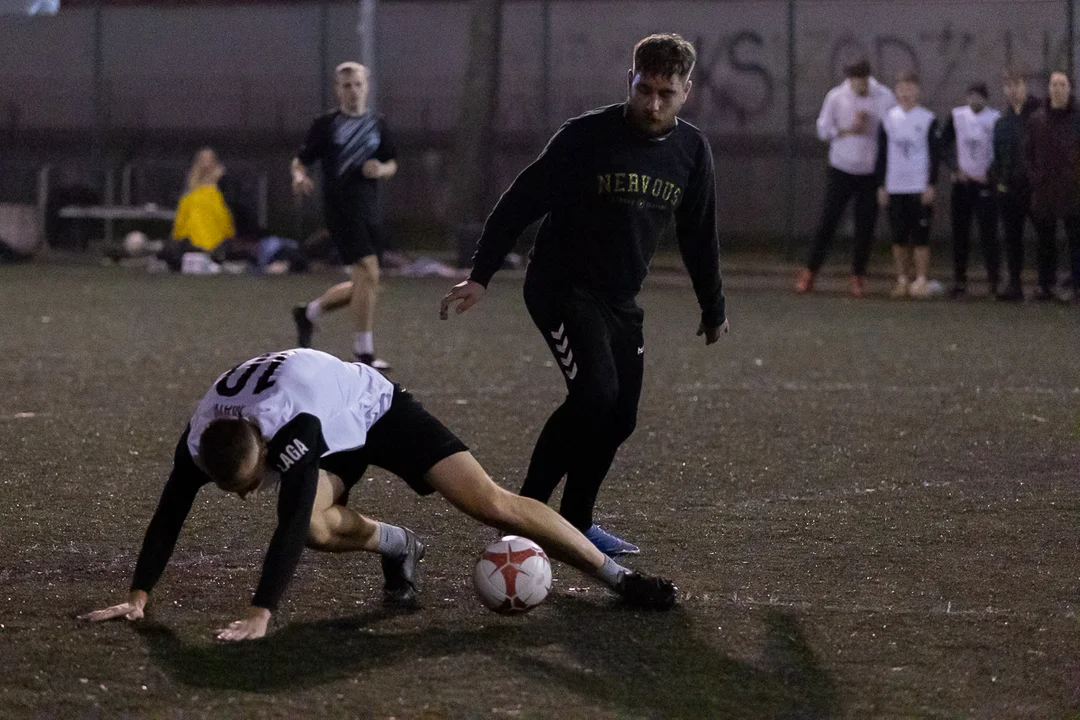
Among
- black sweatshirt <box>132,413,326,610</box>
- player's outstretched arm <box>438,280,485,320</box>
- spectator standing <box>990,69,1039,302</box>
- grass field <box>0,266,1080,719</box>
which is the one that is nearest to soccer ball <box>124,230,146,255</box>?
grass field <box>0,266,1080,719</box>

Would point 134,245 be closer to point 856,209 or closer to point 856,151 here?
point 856,209

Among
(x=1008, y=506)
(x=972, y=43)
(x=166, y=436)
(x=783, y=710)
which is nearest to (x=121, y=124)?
(x=972, y=43)

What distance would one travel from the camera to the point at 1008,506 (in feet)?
22.2

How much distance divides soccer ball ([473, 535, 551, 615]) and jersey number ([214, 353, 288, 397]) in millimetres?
876

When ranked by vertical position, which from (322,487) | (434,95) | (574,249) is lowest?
(322,487)

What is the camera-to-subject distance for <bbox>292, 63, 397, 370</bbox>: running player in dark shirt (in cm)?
1096

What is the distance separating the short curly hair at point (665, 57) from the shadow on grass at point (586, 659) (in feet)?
5.81

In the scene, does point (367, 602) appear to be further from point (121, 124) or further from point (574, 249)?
point (121, 124)

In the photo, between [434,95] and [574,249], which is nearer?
[574,249]

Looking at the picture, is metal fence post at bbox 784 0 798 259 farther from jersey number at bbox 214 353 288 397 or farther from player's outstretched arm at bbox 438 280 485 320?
jersey number at bbox 214 353 288 397

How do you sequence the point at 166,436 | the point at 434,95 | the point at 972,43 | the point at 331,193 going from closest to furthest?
1. the point at 166,436
2. the point at 331,193
3. the point at 972,43
4. the point at 434,95

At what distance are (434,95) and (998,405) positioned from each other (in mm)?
15724

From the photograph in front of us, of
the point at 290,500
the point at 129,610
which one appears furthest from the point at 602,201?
the point at 129,610

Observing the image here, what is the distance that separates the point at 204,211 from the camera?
18469 millimetres
